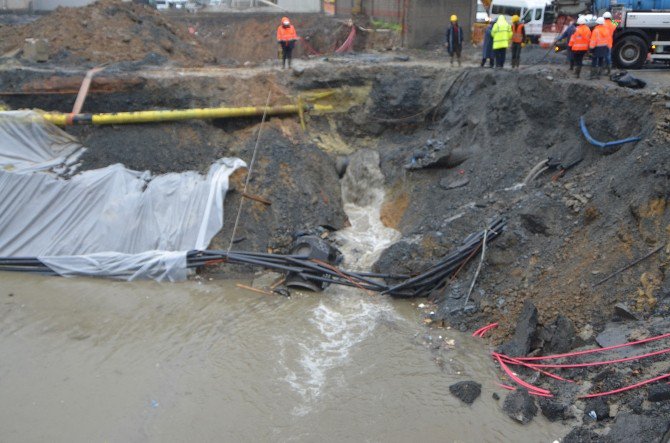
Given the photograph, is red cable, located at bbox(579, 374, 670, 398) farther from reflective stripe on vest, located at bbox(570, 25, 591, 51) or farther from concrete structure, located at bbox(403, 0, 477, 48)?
concrete structure, located at bbox(403, 0, 477, 48)

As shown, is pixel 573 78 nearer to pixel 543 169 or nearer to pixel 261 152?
pixel 543 169

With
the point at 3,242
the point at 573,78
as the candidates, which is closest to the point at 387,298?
the point at 573,78

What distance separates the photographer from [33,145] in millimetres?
13344

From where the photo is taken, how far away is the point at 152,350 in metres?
9.48

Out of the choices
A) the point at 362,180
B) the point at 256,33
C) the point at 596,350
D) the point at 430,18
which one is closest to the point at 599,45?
the point at 362,180

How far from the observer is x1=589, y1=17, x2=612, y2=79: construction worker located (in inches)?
516

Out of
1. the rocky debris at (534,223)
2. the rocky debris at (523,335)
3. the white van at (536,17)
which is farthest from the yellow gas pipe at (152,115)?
the white van at (536,17)

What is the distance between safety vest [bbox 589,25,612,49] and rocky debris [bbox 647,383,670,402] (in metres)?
Result: 8.65

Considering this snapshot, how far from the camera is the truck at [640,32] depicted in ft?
48.3

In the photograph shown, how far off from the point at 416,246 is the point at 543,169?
9.20 feet

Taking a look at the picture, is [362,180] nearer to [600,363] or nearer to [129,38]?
[600,363]

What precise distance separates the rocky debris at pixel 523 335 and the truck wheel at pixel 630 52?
348 inches

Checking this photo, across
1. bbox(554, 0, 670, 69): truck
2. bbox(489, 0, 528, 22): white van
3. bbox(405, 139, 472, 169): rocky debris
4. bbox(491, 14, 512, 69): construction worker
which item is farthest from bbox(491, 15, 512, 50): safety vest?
bbox(489, 0, 528, 22): white van

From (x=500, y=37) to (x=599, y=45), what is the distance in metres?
2.14
